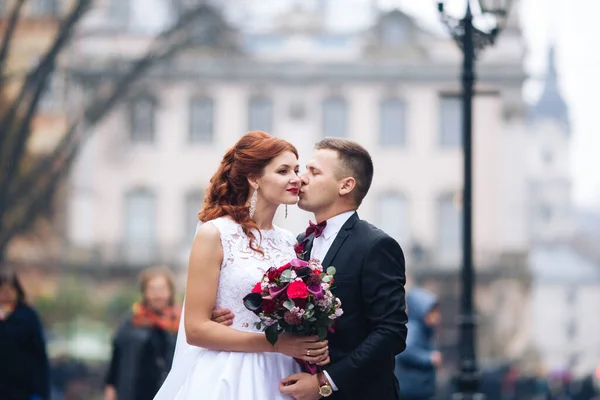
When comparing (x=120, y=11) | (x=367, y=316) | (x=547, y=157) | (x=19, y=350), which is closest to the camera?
(x=367, y=316)

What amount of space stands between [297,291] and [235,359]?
588 mm

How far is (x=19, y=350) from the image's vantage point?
8.88m

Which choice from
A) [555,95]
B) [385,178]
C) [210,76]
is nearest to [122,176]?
[210,76]

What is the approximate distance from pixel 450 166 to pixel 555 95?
75.8 meters

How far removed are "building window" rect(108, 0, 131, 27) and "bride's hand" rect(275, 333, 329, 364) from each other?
4872 centimetres

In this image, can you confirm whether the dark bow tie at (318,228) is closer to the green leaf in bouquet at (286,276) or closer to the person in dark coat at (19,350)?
the green leaf in bouquet at (286,276)

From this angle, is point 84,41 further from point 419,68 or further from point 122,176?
point 419,68

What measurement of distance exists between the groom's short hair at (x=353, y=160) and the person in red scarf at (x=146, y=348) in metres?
4.26

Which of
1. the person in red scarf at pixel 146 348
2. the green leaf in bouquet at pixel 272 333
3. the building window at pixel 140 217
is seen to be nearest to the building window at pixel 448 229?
the building window at pixel 140 217

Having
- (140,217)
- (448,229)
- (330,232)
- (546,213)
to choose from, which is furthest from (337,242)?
(546,213)

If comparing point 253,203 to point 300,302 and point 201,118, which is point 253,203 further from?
point 201,118

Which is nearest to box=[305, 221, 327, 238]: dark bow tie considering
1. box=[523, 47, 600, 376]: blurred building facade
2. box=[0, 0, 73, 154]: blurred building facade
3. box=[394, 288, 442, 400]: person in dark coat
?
box=[394, 288, 442, 400]: person in dark coat

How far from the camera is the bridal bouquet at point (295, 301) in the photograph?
472 centimetres

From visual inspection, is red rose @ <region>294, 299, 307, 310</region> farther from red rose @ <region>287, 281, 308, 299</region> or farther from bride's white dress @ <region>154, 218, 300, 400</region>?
bride's white dress @ <region>154, 218, 300, 400</region>
